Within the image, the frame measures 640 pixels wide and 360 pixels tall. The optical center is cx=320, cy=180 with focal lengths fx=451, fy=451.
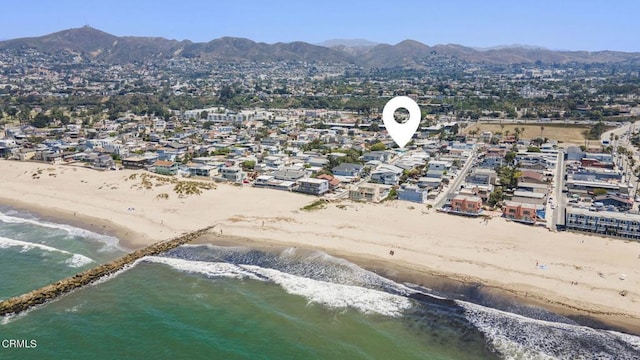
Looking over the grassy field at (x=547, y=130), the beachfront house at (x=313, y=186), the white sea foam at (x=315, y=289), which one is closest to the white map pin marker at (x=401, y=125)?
the white sea foam at (x=315, y=289)

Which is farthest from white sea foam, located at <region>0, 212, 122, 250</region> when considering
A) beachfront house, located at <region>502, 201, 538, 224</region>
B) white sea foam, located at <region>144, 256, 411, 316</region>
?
beachfront house, located at <region>502, 201, 538, 224</region>

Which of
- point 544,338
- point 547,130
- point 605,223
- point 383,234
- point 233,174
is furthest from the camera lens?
point 547,130

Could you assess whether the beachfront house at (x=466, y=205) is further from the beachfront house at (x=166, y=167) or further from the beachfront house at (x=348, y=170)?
the beachfront house at (x=166, y=167)


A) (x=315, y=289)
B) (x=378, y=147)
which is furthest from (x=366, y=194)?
(x=378, y=147)

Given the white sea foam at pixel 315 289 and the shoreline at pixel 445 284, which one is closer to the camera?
the shoreline at pixel 445 284

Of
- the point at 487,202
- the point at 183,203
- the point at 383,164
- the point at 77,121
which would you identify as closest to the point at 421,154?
the point at 383,164

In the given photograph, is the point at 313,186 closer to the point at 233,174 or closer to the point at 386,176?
the point at 386,176
